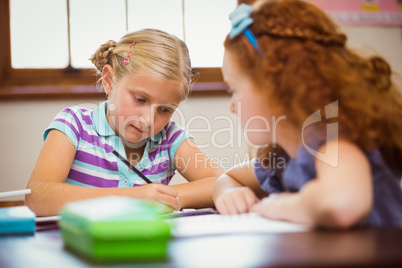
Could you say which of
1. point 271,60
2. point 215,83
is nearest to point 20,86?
point 215,83

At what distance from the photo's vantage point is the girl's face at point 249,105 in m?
0.72

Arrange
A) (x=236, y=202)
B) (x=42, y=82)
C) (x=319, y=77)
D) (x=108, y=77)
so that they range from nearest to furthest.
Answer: (x=319, y=77) < (x=236, y=202) < (x=108, y=77) < (x=42, y=82)

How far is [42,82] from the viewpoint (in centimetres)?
212

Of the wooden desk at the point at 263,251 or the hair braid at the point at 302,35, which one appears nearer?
the wooden desk at the point at 263,251

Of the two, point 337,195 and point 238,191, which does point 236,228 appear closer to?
point 337,195

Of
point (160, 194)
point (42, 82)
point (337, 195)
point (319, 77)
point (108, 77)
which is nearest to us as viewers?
point (337, 195)

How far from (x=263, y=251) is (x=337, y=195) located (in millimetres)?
145

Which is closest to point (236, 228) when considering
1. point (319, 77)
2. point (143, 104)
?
point (319, 77)

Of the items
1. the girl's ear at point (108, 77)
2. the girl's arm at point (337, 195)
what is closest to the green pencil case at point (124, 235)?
the girl's arm at point (337, 195)

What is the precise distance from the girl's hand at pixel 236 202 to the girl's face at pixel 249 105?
0.09m

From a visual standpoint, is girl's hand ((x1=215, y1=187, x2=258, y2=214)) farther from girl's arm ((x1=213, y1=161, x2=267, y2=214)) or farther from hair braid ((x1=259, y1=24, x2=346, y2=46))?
hair braid ((x1=259, y1=24, x2=346, y2=46))

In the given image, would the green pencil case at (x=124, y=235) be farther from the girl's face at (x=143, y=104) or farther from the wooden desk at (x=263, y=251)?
the girl's face at (x=143, y=104)

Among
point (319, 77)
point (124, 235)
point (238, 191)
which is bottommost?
point (238, 191)

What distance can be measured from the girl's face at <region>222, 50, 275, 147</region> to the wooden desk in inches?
11.1
